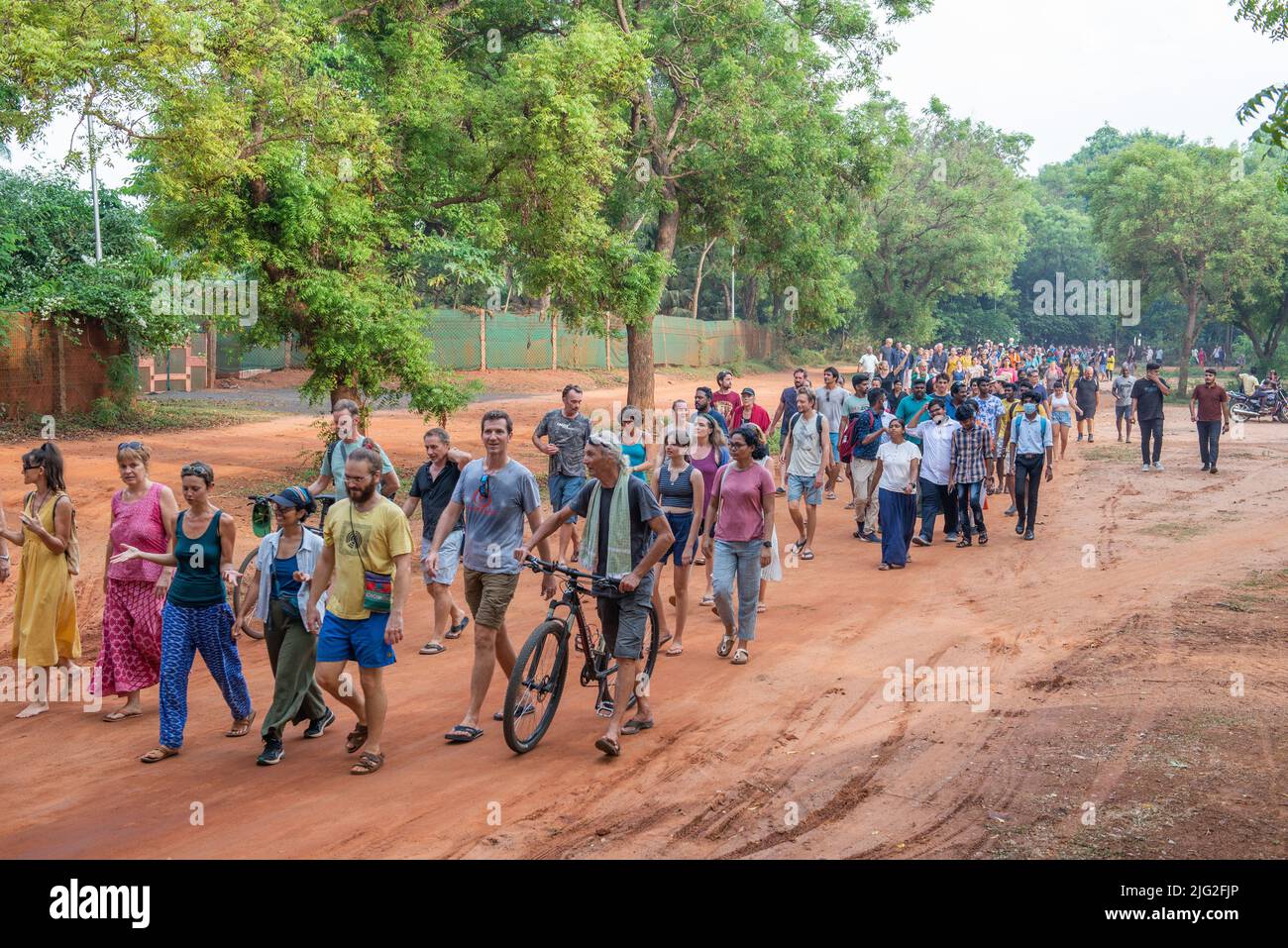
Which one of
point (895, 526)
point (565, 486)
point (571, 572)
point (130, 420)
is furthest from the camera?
point (130, 420)

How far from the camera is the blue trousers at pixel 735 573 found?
896 cm

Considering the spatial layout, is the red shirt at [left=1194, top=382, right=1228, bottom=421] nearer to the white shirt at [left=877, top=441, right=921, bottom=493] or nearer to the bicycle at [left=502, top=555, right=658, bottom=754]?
the white shirt at [left=877, top=441, right=921, bottom=493]

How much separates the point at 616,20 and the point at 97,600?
15.0 m

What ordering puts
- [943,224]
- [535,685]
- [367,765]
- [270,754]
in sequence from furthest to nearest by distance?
[943,224], [535,685], [270,754], [367,765]

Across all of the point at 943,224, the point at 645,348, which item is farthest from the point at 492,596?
the point at 943,224

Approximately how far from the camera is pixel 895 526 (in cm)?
1303

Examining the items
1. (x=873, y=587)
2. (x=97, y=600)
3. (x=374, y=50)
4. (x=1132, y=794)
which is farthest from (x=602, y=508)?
(x=374, y=50)

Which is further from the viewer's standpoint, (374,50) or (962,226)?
(962,226)

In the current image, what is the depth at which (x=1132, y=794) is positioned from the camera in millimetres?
6215

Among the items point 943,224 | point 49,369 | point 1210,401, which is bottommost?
point 1210,401

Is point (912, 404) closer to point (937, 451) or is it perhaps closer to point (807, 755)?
point (937, 451)

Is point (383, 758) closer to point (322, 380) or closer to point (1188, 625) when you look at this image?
point (1188, 625)

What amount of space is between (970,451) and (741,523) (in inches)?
237

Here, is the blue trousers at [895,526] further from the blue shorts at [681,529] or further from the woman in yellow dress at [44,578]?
the woman in yellow dress at [44,578]
